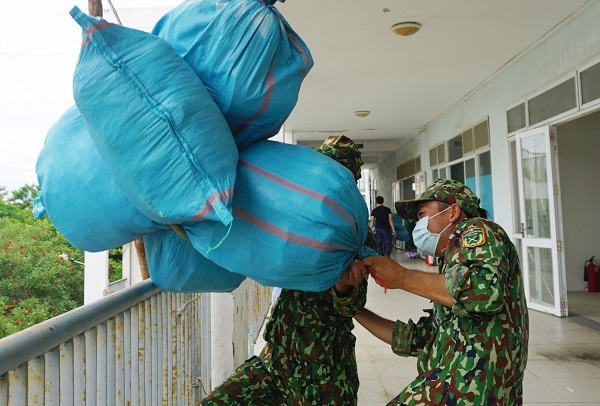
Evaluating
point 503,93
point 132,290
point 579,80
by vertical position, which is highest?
point 503,93

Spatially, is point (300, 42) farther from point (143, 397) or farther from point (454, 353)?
point (143, 397)

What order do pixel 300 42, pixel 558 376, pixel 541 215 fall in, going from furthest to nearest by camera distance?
pixel 541 215
pixel 558 376
pixel 300 42

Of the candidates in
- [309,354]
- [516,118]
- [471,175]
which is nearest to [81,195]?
[309,354]

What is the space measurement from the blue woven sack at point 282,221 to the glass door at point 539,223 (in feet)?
17.9

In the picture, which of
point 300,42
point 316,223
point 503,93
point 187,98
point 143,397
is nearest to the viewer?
point 187,98

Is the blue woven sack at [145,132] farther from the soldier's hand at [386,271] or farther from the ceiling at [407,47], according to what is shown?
the ceiling at [407,47]

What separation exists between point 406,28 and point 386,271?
Answer: 430cm

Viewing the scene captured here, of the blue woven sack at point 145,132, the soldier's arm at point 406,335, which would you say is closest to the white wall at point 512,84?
the soldier's arm at point 406,335

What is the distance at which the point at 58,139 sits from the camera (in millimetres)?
911

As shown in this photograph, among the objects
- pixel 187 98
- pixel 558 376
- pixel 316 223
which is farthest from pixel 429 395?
pixel 558 376

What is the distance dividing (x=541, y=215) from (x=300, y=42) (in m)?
5.79

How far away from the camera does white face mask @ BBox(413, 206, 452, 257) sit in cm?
187

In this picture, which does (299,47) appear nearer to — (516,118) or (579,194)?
(516,118)

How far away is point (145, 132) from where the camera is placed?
0.75 metres
